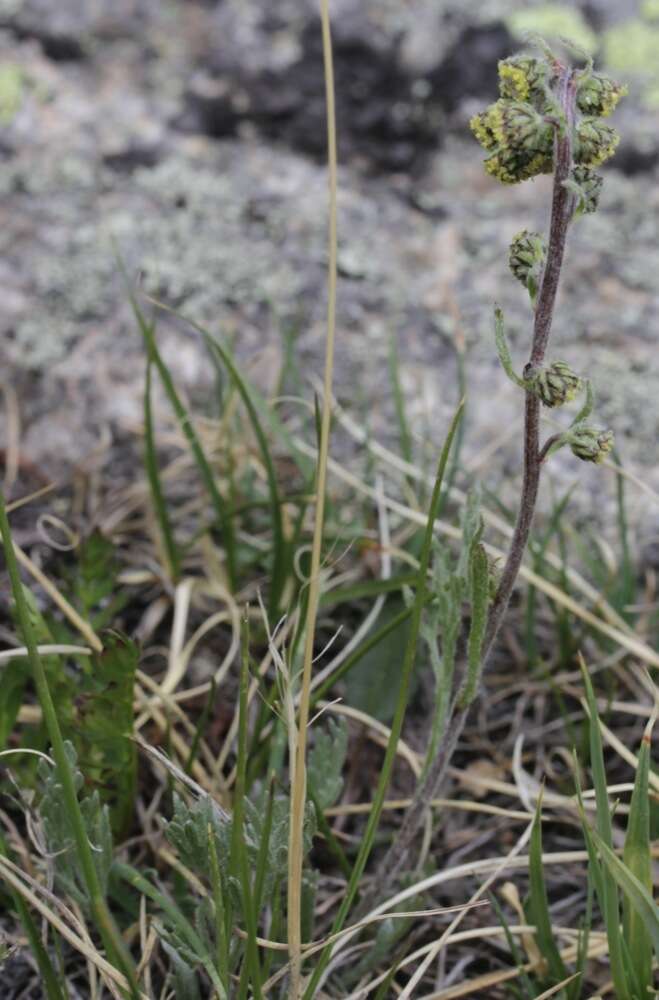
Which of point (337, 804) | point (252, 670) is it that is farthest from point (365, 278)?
point (337, 804)

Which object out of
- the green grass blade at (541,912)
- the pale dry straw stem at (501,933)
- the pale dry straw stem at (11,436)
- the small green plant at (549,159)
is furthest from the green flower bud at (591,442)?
the pale dry straw stem at (11,436)

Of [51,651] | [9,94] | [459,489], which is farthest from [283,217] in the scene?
[51,651]

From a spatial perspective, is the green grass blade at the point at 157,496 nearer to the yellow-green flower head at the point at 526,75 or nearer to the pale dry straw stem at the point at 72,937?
the pale dry straw stem at the point at 72,937

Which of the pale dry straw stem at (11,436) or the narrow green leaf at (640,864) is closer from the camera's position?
the narrow green leaf at (640,864)

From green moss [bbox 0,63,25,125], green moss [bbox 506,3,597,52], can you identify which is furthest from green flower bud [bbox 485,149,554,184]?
green moss [bbox 0,63,25,125]

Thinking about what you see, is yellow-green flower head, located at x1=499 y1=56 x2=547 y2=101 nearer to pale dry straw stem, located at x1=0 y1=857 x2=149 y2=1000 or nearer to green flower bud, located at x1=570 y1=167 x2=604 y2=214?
green flower bud, located at x1=570 y1=167 x2=604 y2=214
